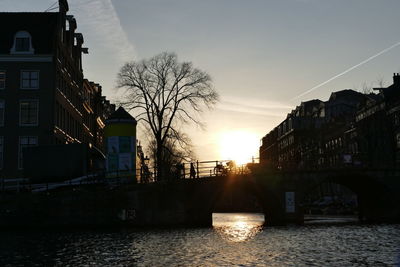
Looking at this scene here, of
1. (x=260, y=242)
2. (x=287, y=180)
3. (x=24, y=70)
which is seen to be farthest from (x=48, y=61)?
(x=260, y=242)

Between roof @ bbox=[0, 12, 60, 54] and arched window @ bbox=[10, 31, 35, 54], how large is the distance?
0.36m

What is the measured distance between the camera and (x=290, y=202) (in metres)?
46.0

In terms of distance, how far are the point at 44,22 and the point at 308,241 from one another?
35.5m

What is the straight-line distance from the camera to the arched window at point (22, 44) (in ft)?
167

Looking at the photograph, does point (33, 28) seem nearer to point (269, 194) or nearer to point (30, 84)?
point (30, 84)

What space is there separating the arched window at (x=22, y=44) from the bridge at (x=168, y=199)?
16.4 m

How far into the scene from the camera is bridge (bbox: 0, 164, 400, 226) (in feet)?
126

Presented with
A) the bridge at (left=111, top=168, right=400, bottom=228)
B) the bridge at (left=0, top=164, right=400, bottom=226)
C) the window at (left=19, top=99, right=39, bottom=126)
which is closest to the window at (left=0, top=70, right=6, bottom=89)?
the window at (left=19, top=99, right=39, bottom=126)

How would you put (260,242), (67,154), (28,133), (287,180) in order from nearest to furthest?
1. (260,242)
2. (67,154)
3. (287,180)
4. (28,133)

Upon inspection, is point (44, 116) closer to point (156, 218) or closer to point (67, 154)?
point (67, 154)

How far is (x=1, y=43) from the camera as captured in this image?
2012 inches

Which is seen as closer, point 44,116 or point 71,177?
point 71,177

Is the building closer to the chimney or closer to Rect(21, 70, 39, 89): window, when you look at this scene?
Rect(21, 70, 39, 89): window

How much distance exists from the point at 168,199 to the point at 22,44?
2198cm
